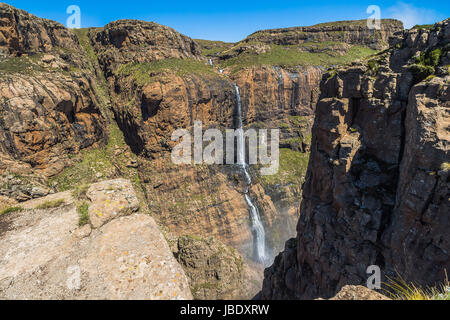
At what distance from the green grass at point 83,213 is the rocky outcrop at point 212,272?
1195 inches

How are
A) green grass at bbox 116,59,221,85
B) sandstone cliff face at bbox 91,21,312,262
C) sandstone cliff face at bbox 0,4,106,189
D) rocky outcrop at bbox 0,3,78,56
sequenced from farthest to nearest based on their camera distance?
green grass at bbox 116,59,221,85
sandstone cliff face at bbox 91,21,312,262
rocky outcrop at bbox 0,3,78,56
sandstone cliff face at bbox 0,4,106,189

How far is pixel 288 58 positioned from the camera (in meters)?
63.6

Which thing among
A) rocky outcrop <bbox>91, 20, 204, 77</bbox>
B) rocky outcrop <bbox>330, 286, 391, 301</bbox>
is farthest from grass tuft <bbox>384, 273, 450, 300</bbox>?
rocky outcrop <bbox>91, 20, 204, 77</bbox>

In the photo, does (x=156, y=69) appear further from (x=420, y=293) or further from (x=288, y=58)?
(x=420, y=293)

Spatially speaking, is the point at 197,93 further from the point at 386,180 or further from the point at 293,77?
the point at 386,180

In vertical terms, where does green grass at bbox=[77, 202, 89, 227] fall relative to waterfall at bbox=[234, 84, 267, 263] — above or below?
above

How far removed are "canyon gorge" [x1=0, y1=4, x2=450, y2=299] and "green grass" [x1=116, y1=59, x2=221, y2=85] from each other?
441mm

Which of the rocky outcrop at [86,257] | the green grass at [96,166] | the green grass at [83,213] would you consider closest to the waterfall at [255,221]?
the green grass at [96,166]

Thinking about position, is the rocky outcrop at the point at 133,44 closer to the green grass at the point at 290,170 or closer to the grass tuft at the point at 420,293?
the green grass at the point at 290,170

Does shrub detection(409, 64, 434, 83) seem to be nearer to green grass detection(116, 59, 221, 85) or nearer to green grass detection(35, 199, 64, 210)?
green grass detection(35, 199, 64, 210)

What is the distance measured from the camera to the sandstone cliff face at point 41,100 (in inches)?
1069

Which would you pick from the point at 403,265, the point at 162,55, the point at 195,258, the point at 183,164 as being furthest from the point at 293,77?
the point at 403,265

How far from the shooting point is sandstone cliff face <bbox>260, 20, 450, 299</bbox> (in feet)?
34.5

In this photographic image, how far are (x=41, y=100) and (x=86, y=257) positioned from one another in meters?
32.6
